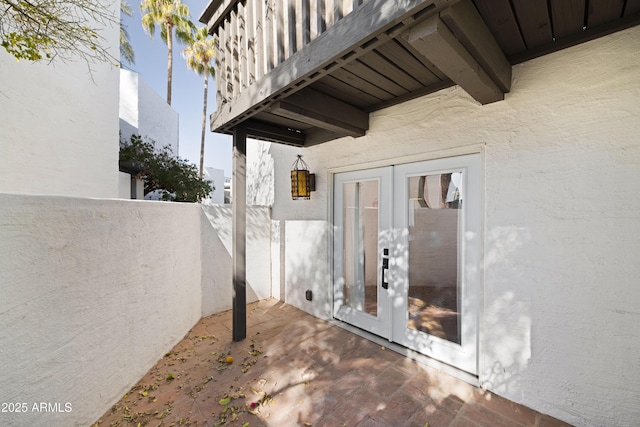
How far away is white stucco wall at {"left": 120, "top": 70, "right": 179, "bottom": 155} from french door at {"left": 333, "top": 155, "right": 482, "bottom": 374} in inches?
380

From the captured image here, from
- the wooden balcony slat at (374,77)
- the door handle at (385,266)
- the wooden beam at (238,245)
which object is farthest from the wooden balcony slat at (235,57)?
the door handle at (385,266)

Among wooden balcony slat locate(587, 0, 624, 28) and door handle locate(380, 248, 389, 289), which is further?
door handle locate(380, 248, 389, 289)

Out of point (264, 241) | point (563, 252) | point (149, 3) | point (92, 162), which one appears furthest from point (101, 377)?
point (149, 3)

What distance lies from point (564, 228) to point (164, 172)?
33.4 feet

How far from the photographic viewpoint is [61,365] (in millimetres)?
1865

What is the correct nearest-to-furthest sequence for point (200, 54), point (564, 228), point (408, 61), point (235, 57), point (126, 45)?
1. point (564, 228)
2. point (408, 61)
3. point (235, 57)
4. point (200, 54)
5. point (126, 45)

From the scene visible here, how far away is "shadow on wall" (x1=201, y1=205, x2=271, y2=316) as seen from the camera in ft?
13.9

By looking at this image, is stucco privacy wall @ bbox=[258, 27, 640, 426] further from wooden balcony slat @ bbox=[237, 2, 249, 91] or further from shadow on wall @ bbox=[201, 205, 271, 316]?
shadow on wall @ bbox=[201, 205, 271, 316]

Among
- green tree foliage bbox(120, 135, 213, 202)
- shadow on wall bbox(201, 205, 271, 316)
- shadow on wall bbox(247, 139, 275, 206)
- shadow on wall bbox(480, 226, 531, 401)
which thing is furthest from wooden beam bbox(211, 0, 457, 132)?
green tree foliage bbox(120, 135, 213, 202)

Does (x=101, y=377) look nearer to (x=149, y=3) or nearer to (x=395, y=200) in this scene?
(x=395, y=200)

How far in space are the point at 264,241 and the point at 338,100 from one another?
10.1 feet

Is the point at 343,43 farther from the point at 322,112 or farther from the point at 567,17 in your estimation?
the point at 567,17

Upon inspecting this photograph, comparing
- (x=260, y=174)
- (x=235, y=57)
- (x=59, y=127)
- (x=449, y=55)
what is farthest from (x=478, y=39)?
(x=59, y=127)

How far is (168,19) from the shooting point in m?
10.9
